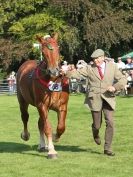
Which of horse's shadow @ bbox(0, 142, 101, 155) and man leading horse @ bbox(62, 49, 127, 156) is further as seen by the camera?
horse's shadow @ bbox(0, 142, 101, 155)

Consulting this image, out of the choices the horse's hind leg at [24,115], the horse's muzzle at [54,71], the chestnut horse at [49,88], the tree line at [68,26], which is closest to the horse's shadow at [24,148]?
the horse's hind leg at [24,115]

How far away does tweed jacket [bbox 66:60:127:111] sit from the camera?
10.4m

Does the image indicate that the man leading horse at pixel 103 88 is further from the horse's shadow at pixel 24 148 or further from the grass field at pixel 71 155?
the horse's shadow at pixel 24 148

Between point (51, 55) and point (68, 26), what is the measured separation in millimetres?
36909

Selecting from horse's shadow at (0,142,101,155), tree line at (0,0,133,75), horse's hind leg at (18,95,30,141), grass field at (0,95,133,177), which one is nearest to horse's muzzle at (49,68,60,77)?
grass field at (0,95,133,177)

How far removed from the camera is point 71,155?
412 inches

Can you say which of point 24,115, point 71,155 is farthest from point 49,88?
point 24,115

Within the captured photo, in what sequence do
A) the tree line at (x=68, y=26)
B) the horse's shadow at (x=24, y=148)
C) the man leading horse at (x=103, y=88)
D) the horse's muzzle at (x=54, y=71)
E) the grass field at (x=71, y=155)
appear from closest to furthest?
1. the grass field at (x=71, y=155)
2. the horse's muzzle at (x=54, y=71)
3. the man leading horse at (x=103, y=88)
4. the horse's shadow at (x=24, y=148)
5. the tree line at (x=68, y=26)

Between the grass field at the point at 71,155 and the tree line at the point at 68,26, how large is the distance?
28.5 m

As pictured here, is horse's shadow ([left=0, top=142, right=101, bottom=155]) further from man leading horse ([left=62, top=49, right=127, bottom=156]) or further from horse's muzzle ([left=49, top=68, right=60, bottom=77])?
horse's muzzle ([left=49, top=68, right=60, bottom=77])

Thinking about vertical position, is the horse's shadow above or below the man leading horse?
below

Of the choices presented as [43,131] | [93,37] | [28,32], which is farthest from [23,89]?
[28,32]

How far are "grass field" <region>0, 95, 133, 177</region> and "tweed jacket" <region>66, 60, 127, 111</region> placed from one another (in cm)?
101

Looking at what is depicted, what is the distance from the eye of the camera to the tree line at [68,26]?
146ft
